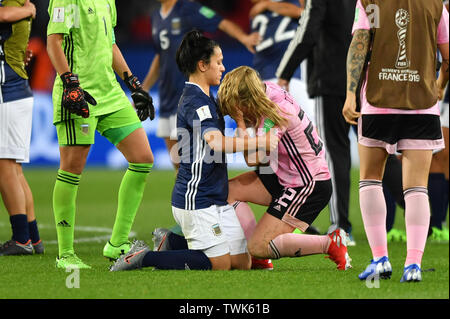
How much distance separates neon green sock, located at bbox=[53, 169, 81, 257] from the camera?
16.7 feet

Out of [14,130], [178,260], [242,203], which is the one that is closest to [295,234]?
[242,203]

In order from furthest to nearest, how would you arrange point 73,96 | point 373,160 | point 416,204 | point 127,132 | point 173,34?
point 173,34 < point 127,132 < point 73,96 < point 373,160 < point 416,204

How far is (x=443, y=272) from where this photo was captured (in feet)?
15.8

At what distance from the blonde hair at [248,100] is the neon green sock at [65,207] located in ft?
A: 3.42

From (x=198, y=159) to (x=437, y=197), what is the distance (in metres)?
3.11

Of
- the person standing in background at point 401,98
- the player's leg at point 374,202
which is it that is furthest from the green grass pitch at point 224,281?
the person standing in background at point 401,98

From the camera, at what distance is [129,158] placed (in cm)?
531

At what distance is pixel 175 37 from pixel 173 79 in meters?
0.44

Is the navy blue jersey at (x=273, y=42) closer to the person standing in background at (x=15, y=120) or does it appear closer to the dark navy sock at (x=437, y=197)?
the dark navy sock at (x=437, y=197)

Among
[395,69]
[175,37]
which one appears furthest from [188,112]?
[175,37]

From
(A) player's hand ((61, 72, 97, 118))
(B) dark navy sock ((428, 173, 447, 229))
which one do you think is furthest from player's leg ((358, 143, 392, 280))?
(B) dark navy sock ((428, 173, 447, 229))

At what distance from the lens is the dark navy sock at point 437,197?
7.17 metres

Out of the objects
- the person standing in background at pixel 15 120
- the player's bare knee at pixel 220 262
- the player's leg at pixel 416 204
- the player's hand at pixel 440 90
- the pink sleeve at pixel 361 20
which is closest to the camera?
the player's leg at pixel 416 204

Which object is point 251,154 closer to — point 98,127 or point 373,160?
point 373,160
